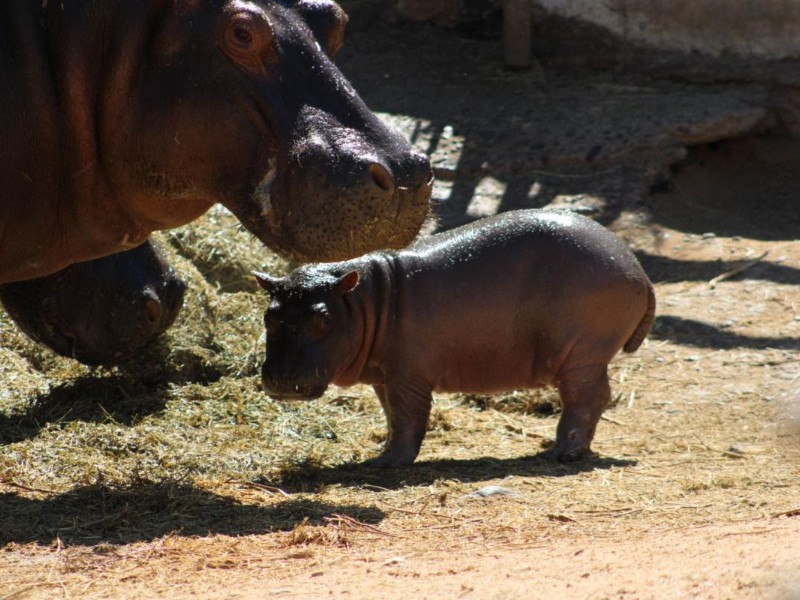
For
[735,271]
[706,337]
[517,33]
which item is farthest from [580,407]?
[517,33]

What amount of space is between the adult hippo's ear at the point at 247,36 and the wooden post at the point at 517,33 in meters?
6.84

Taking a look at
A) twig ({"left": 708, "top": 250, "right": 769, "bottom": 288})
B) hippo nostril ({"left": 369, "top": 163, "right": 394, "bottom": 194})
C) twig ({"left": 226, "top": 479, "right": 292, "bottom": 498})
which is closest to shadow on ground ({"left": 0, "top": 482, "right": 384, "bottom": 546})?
twig ({"left": 226, "top": 479, "right": 292, "bottom": 498})

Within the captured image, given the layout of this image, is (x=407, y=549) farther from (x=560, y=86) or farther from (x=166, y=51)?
(x=560, y=86)

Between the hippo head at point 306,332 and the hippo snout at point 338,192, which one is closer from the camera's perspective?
the hippo snout at point 338,192

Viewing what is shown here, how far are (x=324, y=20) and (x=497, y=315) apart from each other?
2.12m

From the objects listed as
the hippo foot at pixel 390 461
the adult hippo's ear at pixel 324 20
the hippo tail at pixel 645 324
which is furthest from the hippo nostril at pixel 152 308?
the hippo tail at pixel 645 324

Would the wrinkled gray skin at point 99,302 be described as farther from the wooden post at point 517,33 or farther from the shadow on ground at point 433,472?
the wooden post at point 517,33

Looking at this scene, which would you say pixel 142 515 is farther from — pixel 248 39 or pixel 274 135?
pixel 248 39

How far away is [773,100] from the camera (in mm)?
9781

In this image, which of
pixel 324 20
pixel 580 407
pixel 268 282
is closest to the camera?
pixel 324 20

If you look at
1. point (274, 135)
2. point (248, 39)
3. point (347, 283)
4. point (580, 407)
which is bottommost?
point (580, 407)

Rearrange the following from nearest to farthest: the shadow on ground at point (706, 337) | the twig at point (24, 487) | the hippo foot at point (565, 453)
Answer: the twig at point (24, 487) → the hippo foot at point (565, 453) → the shadow on ground at point (706, 337)

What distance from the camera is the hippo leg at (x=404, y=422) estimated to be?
5621 millimetres

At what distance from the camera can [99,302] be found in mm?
5402
